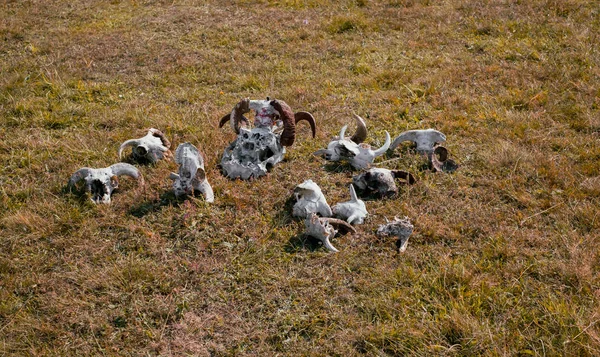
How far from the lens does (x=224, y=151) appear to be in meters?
5.74

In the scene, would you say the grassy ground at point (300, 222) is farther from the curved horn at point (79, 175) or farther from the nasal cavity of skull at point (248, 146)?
the nasal cavity of skull at point (248, 146)

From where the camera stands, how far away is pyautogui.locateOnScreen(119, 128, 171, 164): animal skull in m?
5.73

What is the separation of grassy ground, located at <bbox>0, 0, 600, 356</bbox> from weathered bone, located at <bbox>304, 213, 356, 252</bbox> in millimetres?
110

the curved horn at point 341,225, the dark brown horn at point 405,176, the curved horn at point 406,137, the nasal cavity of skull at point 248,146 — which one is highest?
the nasal cavity of skull at point 248,146

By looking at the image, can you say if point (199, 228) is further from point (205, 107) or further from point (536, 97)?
point (536, 97)

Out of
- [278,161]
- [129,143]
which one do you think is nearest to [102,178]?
[129,143]

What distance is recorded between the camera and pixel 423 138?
19.0ft

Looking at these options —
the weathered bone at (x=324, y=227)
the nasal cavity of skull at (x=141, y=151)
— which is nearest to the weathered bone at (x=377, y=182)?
the weathered bone at (x=324, y=227)

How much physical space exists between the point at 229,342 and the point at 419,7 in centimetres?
858

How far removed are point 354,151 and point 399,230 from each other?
52.0 inches

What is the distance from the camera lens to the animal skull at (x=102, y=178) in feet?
17.0

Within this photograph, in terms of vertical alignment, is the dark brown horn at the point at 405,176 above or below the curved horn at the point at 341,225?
above

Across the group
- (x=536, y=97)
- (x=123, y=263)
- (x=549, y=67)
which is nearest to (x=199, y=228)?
(x=123, y=263)

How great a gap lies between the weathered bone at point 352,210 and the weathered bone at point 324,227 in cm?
14
